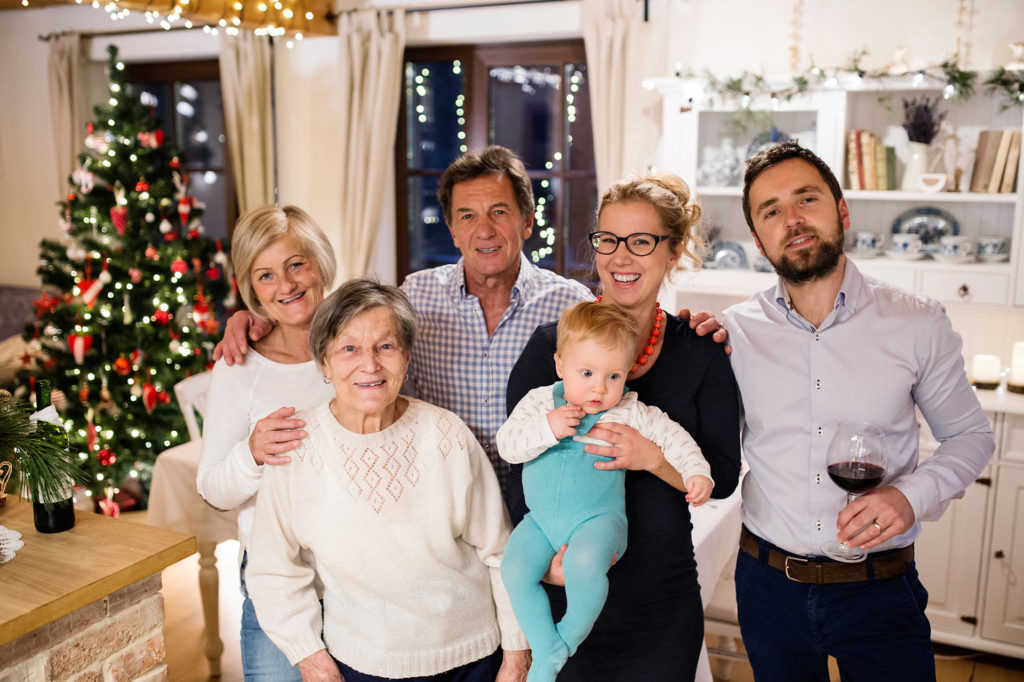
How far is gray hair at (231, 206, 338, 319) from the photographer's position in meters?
2.04

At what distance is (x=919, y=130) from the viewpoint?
3.36m

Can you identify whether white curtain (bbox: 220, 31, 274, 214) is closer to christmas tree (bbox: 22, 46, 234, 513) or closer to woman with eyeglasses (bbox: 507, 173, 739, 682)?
christmas tree (bbox: 22, 46, 234, 513)

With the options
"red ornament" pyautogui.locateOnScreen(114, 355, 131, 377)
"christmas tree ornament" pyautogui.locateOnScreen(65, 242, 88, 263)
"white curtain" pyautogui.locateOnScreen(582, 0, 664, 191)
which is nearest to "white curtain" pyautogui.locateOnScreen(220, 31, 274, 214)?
"christmas tree ornament" pyautogui.locateOnScreen(65, 242, 88, 263)

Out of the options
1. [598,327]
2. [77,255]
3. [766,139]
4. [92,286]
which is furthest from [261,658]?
[77,255]

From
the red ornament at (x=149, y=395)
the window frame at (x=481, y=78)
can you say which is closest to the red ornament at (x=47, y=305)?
the red ornament at (x=149, y=395)

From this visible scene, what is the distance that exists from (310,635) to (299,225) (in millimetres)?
983

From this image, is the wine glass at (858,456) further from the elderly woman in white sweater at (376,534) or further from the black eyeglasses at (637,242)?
the elderly woman in white sweater at (376,534)

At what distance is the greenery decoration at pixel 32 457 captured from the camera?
71.8 inches

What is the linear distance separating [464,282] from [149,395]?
2.94 meters

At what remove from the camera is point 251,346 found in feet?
6.76

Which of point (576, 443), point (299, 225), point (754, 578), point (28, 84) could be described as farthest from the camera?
point (28, 84)

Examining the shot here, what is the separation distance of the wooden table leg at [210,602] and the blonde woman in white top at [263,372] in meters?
1.28

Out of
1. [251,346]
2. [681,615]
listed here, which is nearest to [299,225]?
[251,346]

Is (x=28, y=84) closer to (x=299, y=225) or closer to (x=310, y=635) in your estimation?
(x=299, y=225)
